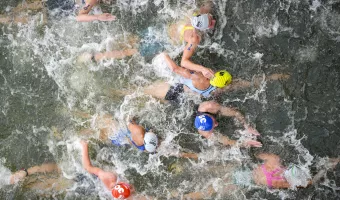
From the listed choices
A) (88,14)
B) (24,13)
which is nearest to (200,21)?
(88,14)

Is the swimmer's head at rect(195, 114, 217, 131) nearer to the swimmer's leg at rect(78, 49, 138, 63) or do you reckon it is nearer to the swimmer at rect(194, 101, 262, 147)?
the swimmer at rect(194, 101, 262, 147)

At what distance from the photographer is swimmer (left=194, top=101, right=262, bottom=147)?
6902 mm

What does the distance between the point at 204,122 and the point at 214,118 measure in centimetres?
57

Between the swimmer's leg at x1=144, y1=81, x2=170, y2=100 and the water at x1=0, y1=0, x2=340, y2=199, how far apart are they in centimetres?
15

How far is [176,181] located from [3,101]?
426 centimetres

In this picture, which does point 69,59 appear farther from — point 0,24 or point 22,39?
point 0,24

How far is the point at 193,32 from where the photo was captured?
6.84 meters

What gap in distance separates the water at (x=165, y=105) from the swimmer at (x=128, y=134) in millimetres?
189

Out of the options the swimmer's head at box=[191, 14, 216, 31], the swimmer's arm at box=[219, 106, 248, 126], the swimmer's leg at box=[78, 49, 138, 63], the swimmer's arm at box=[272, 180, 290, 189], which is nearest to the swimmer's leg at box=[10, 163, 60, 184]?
the swimmer's leg at box=[78, 49, 138, 63]

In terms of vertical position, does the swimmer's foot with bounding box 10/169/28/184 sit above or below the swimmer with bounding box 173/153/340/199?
below

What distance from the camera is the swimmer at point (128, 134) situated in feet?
22.7

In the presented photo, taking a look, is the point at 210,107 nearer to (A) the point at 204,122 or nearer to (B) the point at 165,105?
(A) the point at 204,122

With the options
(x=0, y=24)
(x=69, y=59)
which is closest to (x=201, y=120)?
(x=69, y=59)

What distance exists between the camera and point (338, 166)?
22.6 ft
